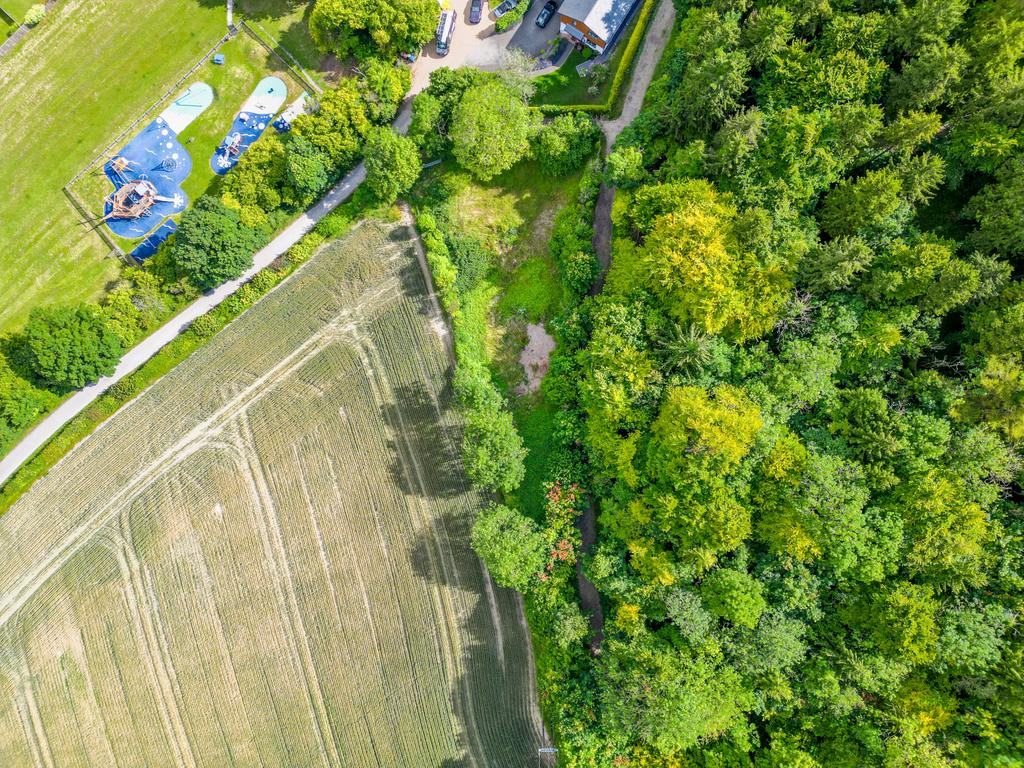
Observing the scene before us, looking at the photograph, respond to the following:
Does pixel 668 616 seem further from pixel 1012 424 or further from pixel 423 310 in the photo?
pixel 423 310

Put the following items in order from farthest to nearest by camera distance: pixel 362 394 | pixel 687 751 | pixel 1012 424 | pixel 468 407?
1. pixel 362 394
2. pixel 468 407
3. pixel 687 751
4. pixel 1012 424

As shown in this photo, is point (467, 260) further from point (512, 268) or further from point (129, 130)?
point (129, 130)

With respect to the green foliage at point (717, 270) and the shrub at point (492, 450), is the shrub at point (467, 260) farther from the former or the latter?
the green foliage at point (717, 270)

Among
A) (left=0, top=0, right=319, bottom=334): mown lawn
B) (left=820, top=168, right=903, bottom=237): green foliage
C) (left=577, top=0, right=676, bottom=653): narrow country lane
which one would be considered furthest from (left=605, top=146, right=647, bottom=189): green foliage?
(left=0, top=0, right=319, bottom=334): mown lawn

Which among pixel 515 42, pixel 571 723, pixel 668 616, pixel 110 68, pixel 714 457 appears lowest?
pixel 571 723

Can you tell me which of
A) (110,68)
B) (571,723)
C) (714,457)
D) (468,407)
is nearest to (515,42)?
(468,407)

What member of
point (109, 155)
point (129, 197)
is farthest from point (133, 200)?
point (109, 155)
